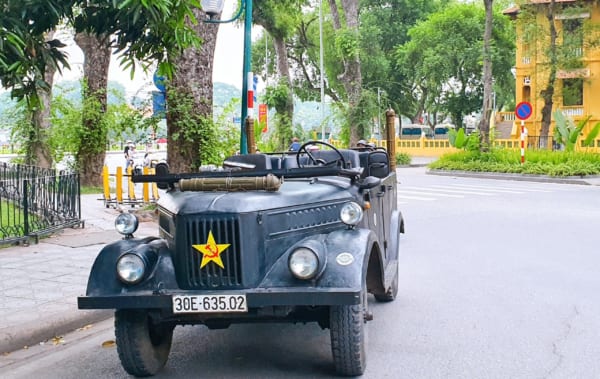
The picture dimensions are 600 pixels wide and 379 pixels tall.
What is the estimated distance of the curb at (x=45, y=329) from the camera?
609cm

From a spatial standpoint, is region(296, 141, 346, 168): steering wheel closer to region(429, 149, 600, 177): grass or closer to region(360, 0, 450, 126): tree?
region(429, 149, 600, 177): grass

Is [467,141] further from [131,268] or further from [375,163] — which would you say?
[131,268]

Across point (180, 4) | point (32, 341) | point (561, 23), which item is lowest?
point (32, 341)

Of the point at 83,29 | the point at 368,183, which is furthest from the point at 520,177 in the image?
the point at 83,29

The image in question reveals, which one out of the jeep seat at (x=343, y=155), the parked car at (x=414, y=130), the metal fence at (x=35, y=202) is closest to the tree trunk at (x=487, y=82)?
the metal fence at (x=35, y=202)

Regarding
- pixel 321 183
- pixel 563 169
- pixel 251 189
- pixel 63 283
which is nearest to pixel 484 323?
pixel 321 183

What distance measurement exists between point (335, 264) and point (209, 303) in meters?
0.83

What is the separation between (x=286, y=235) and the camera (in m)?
5.02

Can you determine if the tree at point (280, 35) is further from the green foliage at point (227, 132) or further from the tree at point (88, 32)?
the tree at point (88, 32)

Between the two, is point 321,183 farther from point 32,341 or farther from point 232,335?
point 32,341

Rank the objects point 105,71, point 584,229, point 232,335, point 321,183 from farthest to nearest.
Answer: point 105,71 → point 584,229 → point 232,335 → point 321,183

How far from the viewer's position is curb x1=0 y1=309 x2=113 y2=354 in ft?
20.0

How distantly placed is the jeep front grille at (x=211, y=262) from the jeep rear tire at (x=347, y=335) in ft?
2.16

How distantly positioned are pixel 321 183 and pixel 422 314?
196 centimetres
